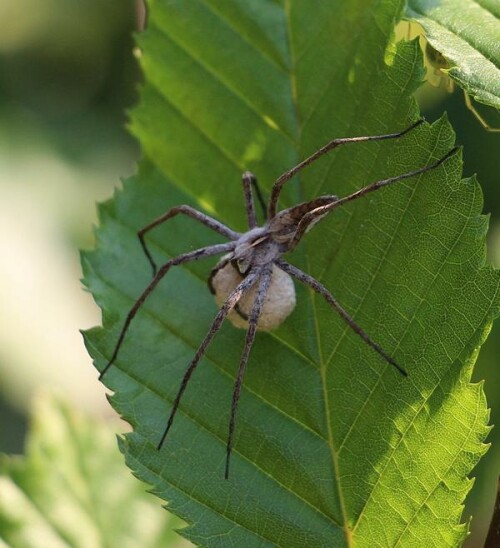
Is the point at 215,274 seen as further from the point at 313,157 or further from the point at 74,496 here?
the point at 74,496

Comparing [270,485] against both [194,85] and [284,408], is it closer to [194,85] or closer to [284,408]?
[284,408]

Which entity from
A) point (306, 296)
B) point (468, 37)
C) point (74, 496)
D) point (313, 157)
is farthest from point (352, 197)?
point (74, 496)

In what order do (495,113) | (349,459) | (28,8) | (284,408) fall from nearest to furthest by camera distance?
(349,459) < (284,408) < (495,113) < (28,8)

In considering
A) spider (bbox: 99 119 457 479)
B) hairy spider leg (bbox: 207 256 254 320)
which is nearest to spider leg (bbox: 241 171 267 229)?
spider (bbox: 99 119 457 479)

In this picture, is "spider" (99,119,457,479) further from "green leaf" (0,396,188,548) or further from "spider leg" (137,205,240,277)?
"green leaf" (0,396,188,548)

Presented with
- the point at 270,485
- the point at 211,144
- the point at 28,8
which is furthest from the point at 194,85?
the point at 28,8

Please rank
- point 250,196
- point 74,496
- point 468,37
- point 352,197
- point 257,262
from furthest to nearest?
1. point 74,496
2. point 257,262
3. point 250,196
4. point 352,197
5. point 468,37
